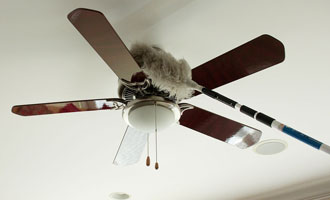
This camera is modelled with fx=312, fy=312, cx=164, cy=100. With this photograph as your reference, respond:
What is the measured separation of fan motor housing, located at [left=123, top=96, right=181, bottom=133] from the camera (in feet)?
3.52

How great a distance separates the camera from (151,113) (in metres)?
1.08

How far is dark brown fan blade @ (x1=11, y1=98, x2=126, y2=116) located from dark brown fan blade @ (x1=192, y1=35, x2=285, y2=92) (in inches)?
12.2

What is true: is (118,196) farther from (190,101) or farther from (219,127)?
(219,127)

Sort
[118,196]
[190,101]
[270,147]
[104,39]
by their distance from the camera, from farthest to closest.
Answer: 1. [118,196]
2. [270,147]
3. [190,101]
4. [104,39]

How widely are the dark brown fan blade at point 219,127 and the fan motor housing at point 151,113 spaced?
82mm

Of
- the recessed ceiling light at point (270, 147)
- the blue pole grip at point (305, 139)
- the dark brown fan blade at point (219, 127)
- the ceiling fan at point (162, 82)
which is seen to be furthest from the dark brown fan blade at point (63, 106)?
the recessed ceiling light at point (270, 147)

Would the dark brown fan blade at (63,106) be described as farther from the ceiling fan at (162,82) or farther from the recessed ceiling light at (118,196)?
the recessed ceiling light at (118,196)

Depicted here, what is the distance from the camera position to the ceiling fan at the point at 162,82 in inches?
35.4

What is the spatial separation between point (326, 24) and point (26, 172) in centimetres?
173

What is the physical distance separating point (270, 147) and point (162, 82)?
1.07 meters

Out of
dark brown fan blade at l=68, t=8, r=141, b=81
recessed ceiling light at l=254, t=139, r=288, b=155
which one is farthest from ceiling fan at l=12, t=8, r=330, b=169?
recessed ceiling light at l=254, t=139, r=288, b=155

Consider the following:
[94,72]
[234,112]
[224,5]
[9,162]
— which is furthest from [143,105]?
[9,162]

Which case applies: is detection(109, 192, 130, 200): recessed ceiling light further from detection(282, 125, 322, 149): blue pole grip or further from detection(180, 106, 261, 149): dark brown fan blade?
detection(282, 125, 322, 149): blue pole grip

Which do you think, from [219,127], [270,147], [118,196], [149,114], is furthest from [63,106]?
[118,196]
